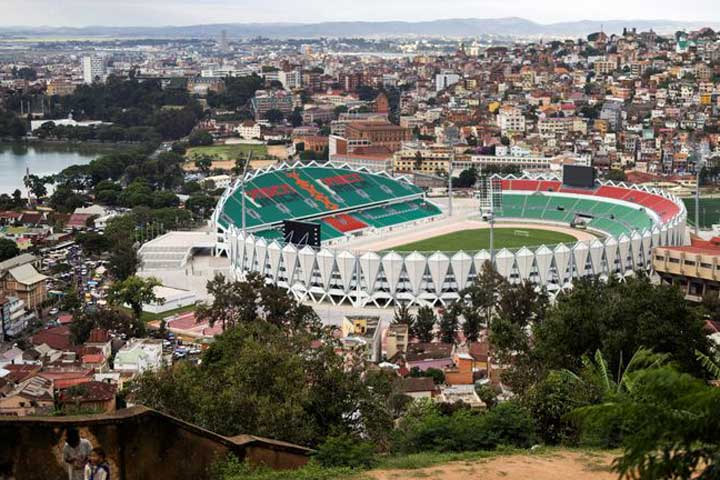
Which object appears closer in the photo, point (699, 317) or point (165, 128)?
point (699, 317)

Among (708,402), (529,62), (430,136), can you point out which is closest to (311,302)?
(708,402)

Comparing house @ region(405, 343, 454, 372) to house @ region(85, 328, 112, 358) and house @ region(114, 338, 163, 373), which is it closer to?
house @ region(114, 338, 163, 373)

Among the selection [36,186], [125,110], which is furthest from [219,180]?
[125,110]

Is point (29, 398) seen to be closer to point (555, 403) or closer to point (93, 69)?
point (555, 403)

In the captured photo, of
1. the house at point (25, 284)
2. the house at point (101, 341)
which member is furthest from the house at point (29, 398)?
the house at point (25, 284)

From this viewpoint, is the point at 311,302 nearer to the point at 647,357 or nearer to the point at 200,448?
the point at 647,357

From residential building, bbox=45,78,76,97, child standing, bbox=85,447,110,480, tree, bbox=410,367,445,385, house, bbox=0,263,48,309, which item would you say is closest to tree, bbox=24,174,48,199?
house, bbox=0,263,48,309

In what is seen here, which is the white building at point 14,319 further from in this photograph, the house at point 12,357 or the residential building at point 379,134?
the residential building at point 379,134
